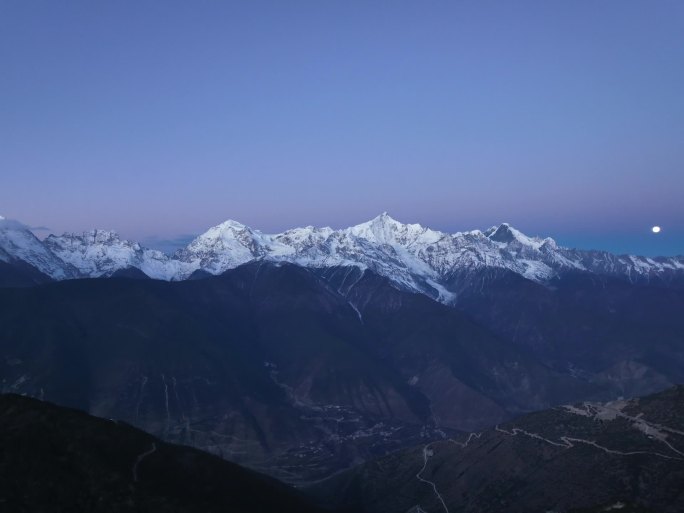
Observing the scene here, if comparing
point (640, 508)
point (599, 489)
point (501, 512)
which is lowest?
point (501, 512)

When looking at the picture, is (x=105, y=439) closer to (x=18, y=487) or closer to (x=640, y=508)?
(x=18, y=487)

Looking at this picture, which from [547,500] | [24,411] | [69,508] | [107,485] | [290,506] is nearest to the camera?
[69,508]

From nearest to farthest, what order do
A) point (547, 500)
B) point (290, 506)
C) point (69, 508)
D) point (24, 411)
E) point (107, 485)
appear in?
1. point (69, 508)
2. point (107, 485)
3. point (24, 411)
4. point (290, 506)
5. point (547, 500)

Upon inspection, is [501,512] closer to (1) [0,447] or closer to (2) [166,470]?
(2) [166,470]

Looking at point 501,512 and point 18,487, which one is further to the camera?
point 501,512

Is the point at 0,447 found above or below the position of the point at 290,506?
above

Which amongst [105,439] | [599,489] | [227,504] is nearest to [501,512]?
[599,489]
